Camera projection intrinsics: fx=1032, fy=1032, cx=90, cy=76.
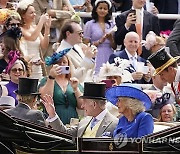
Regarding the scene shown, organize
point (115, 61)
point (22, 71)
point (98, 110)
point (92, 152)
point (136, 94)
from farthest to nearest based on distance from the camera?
point (115, 61) → point (22, 71) → point (98, 110) → point (136, 94) → point (92, 152)

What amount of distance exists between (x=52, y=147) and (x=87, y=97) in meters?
1.78

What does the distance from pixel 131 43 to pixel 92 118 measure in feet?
11.0

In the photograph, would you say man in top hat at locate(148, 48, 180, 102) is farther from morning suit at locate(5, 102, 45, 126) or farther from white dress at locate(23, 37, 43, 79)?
morning suit at locate(5, 102, 45, 126)

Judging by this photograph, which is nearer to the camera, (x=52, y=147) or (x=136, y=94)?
(x=52, y=147)

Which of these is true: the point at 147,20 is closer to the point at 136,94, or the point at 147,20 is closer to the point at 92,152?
the point at 136,94

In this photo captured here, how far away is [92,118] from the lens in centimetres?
1069

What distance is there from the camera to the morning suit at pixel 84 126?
10.4 metres

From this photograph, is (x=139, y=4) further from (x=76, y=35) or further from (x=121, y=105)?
(x=121, y=105)

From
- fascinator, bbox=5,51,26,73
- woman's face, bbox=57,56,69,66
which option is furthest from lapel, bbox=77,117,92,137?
fascinator, bbox=5,51,26,73

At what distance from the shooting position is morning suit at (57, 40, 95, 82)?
13.0m

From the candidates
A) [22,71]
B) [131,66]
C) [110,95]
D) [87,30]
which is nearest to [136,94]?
[110,95]

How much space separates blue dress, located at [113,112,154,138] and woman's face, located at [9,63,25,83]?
284 cm

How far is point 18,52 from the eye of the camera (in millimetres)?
12945

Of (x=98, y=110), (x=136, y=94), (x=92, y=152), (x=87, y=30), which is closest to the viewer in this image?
(x=92, y=152)
